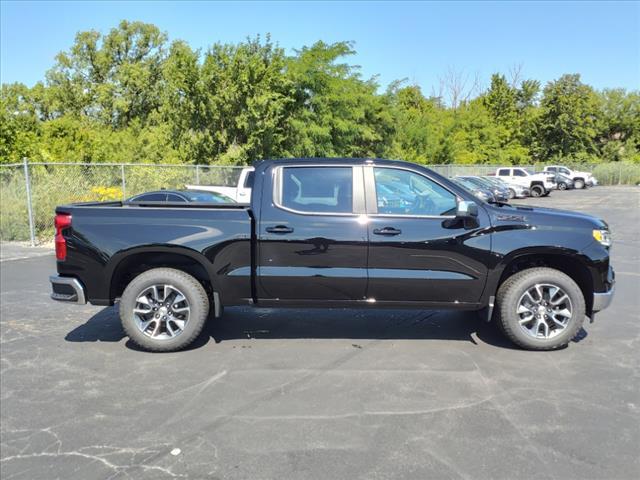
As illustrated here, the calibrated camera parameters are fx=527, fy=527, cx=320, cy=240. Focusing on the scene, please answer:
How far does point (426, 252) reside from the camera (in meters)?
4.93

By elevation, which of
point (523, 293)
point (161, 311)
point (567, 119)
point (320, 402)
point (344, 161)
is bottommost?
point (320, 402)

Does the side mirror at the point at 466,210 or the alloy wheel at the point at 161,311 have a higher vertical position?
the side mirror at the point at 466,210

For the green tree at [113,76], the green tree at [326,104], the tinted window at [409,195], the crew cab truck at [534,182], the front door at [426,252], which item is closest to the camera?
the front door at [426,252]

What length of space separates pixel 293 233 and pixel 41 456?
2.65 metres

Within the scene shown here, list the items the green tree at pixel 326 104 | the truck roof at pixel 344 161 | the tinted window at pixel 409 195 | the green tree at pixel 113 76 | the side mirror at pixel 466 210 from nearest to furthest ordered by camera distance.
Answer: the side mirror at pixel 466 210 < the tinted window at pixel 409 195 < the truck roof at pixel 344 161 < the green tree at pixel 326 104 < the green tree at pixel 113 76

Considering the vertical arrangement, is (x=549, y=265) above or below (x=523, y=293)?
above

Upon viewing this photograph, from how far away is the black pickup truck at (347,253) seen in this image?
4941 millimetres

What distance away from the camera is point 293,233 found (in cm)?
496

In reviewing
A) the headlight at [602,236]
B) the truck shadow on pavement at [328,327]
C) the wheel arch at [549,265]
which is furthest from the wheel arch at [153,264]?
the headlight at [602,236]

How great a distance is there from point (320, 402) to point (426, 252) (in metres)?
1.77

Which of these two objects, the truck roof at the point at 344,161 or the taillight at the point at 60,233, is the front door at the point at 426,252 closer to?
the truck roof at the point at 344,161

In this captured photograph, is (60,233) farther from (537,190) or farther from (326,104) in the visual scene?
(537,190)

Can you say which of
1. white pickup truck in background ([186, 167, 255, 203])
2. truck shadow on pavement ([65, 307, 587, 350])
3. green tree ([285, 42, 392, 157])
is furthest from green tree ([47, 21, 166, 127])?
truck shadow on pavement ([65, 307, 587, 350])

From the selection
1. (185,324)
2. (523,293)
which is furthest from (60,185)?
(523,293)
